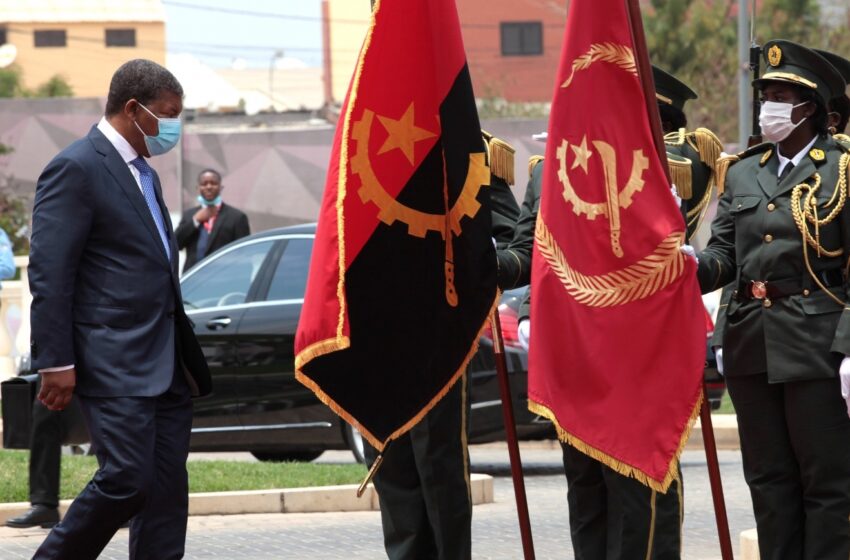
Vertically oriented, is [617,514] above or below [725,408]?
above

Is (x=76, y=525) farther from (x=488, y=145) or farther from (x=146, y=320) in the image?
(x=488, y=145)

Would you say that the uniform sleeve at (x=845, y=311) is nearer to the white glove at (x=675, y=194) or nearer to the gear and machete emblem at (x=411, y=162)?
the white glove at (x=675, y=194)

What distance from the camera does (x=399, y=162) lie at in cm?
623

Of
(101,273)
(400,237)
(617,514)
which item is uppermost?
(400,237)

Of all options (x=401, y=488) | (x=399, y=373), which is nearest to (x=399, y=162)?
(x=399, y=373)

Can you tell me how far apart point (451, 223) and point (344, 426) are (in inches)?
229

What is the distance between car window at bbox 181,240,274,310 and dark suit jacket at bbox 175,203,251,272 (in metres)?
2.01

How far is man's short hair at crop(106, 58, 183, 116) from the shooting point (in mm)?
6465

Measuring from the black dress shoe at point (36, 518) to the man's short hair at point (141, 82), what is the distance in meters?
3.45

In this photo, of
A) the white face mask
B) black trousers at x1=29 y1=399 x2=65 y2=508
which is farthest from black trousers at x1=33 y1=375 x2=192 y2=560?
black trousers at x1=29 y1=399 x2=65 y2=508

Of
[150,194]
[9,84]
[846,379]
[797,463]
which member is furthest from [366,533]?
[9,84]

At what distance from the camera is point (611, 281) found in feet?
20.5

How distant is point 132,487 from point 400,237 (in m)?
1.31

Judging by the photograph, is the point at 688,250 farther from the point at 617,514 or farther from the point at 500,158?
the point at 617,514
